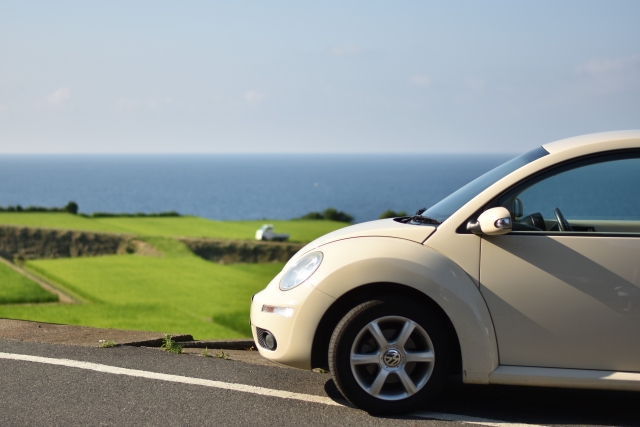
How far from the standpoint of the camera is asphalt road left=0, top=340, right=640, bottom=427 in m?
4.21

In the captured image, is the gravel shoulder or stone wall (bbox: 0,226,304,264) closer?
the gravel shoulder

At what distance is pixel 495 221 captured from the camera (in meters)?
4.17

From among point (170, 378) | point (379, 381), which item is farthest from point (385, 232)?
point (170, 378)

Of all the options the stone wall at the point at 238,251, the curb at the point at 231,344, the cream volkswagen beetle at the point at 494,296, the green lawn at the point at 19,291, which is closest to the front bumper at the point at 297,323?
the cream volkswagen beetle at the point at 494,296

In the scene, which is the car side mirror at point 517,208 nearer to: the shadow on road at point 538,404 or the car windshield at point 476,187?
the car windshield at point 476,187

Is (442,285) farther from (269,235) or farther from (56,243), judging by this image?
(269,235)

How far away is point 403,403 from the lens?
4328 millimetres

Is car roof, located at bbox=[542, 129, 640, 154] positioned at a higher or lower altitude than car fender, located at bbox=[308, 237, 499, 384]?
higher

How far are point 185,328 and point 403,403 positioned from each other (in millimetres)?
17699

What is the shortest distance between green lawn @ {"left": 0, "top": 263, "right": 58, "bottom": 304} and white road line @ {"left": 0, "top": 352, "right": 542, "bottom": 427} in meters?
17.2

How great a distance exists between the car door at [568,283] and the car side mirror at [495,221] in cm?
13

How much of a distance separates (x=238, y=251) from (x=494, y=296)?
3493 cm

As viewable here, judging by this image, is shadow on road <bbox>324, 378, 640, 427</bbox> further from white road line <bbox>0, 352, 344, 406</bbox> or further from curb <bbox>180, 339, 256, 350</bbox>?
curb <bbox>180, 339, 256, 350</bbox>

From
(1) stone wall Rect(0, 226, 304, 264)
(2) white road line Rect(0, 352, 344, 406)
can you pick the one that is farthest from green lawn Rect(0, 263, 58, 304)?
(2) white road line Rect(0, 352, 344, 406)
